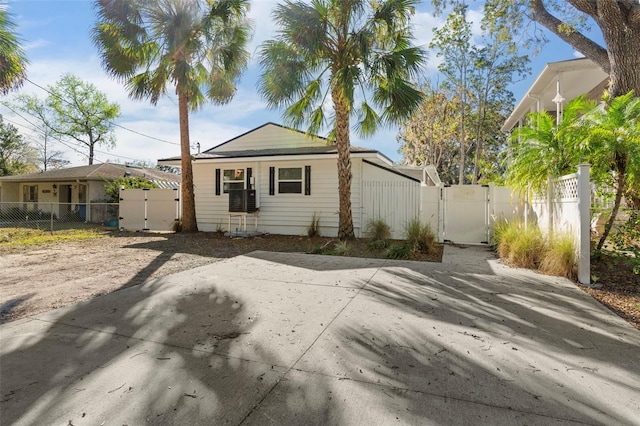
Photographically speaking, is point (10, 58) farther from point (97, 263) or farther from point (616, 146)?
point (616, 146)

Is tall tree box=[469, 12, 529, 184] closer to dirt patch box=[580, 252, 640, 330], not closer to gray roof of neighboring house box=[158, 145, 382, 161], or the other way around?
gray roof of neighboring house box=[158, 145, 382, 161]

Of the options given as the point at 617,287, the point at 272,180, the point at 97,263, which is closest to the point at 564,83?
the point at 617,287

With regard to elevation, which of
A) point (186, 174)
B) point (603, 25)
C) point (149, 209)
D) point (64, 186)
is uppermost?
point (603, 25)

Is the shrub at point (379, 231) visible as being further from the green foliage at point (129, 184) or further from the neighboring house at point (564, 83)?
the green foliage at point (129, 184)

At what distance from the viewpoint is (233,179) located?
13.3m

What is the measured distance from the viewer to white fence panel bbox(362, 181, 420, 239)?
1095 cm

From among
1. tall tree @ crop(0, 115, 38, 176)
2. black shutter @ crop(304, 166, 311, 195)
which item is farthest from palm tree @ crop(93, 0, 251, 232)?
tall tree @ crop(0, 115, 38, 176)

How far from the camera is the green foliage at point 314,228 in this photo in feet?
38.0

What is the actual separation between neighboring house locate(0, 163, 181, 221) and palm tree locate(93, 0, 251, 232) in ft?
32.3

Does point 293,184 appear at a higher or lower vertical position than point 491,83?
lower

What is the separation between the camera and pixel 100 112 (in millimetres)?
31062

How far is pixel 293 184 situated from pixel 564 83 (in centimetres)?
1055

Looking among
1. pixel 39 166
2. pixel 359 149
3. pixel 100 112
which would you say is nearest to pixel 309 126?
pixel 359 149

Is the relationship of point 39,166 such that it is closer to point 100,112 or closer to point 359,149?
point 100,112
